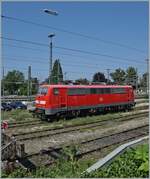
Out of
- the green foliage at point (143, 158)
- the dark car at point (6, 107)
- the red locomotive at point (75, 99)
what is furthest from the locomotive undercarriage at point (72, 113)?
the green foliage at point (143, 158)

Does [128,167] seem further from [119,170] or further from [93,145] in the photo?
[93,145]

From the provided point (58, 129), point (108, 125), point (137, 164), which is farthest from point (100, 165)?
point (108, 125)

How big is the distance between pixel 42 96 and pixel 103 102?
23.4 feet

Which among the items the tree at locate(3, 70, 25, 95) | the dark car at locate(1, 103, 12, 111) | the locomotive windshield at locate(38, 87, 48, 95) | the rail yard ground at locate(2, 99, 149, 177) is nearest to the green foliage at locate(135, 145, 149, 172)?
the rail yard ground at locate(2, 99, 149, 177)

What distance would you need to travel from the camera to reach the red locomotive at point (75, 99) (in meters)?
26.5

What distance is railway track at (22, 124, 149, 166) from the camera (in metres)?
14.0

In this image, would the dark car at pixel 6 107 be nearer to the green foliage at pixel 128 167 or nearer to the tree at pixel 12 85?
the green foliage at pixel 128 167

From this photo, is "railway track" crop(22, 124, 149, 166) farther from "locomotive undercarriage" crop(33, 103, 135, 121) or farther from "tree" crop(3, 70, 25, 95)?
"tree" crop(3, 70, 25, 95)

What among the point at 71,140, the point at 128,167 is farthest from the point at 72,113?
the point at 128,167

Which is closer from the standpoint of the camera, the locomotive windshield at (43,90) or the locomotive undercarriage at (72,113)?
the locomotive windshield at (43,90)

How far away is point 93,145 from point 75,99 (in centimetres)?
1172

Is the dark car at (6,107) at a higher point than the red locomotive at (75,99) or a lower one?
lower

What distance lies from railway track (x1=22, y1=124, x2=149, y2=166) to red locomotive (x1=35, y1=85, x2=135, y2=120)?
6720 mm

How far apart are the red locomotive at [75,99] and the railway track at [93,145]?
6.72 metres
